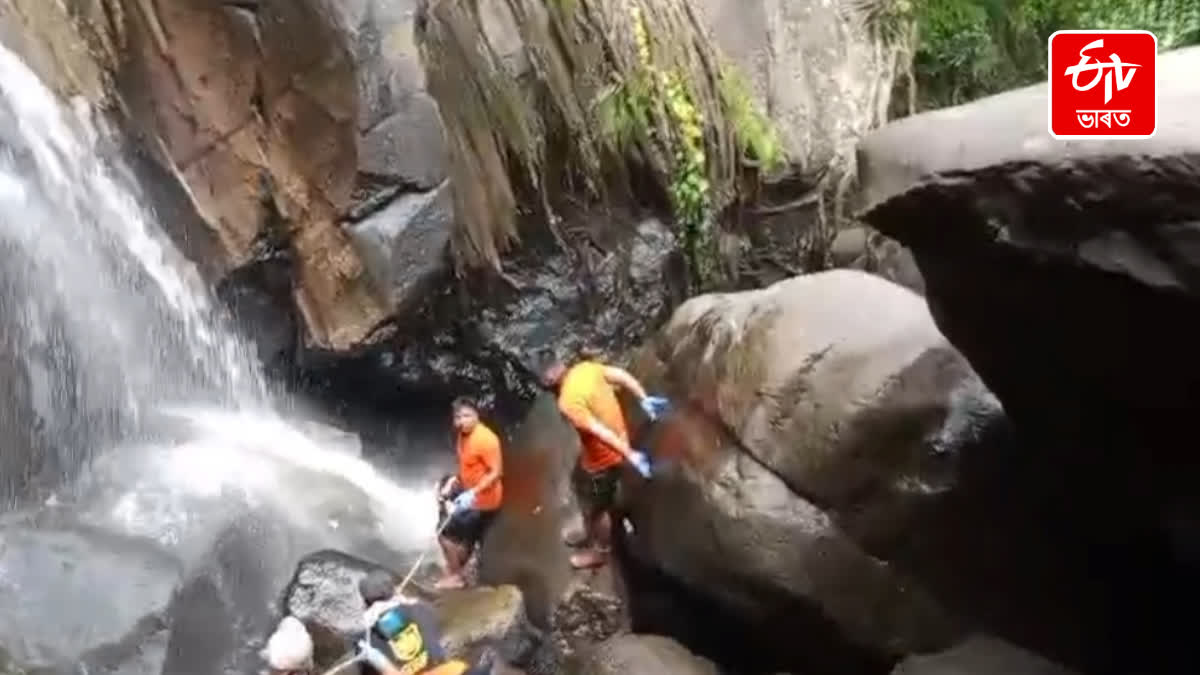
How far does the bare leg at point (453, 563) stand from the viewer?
9133mm

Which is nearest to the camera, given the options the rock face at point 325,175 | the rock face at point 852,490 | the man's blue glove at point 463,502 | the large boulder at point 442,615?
the rock face at point 852,490

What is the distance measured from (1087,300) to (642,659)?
3.63 meters

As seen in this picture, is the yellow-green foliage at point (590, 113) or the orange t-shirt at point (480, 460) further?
the yellow-green foliage at point (590, 113)

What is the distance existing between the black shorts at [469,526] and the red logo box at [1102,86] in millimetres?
4966

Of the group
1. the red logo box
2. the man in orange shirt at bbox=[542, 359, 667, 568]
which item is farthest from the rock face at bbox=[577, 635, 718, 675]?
the red logo box

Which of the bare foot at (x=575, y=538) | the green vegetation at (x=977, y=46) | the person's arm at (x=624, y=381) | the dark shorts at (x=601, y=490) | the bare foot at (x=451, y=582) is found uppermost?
the green vegetation at (x=977, y=46)

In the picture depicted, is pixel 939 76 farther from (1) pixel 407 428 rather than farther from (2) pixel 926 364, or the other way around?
(2) pixel 926 364

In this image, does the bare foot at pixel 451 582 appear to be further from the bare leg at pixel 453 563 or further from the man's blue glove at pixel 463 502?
the man's blue glove at pixel 463 502

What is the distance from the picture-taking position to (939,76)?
13422 mm

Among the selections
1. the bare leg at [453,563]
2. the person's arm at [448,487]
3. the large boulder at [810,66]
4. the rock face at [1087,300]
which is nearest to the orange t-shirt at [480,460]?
the person's arm at [448,487]

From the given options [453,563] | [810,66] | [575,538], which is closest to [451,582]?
Answer: [453,563]

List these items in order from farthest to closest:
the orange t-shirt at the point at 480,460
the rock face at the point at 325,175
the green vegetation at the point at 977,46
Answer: the green vegetation at the point at 977,46, the rock face at the point at 325,175, the orange t-shirt at the point at 480,460

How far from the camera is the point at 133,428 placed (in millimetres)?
10352

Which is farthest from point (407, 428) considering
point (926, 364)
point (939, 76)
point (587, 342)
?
Result: point (939, 76)
